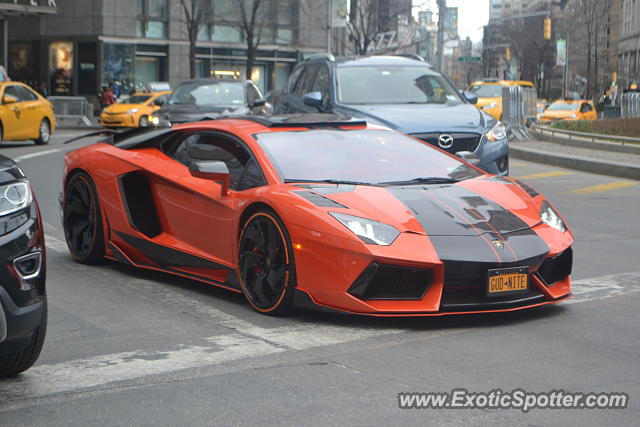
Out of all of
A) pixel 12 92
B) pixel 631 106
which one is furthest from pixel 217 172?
pixel 631 106

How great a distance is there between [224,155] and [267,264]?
1170 mm

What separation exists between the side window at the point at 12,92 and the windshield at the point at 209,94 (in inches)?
187

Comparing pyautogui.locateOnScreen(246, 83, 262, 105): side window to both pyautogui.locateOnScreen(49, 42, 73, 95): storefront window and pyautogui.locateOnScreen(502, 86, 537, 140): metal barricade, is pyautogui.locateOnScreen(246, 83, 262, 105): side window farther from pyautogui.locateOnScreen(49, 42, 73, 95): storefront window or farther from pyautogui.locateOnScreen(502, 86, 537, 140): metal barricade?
pyautogui.locateOnScreen(49, 42, 73, 95): storefront window

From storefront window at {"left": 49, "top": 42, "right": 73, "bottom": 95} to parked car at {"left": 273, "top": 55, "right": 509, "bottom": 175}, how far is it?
1613 inches

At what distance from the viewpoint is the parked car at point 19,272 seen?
177 inches

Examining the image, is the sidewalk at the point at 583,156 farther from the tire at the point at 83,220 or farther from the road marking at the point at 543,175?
the tire at the point at 83,220

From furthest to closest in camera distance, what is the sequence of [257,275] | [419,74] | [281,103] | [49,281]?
[281,103]
[419,74]
[49,281]
[257,275]

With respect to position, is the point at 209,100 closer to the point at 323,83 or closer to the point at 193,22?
the point at 323,83

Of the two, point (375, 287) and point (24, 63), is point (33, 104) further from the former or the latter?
point (24, 63)

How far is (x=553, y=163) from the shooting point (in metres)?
20.9

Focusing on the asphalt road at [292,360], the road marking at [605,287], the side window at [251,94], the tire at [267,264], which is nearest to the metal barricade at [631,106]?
the side window at [251,94]

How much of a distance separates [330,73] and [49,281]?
7.47 meters

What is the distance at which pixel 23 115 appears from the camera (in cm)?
2488

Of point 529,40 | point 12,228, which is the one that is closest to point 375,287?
point 12,228
